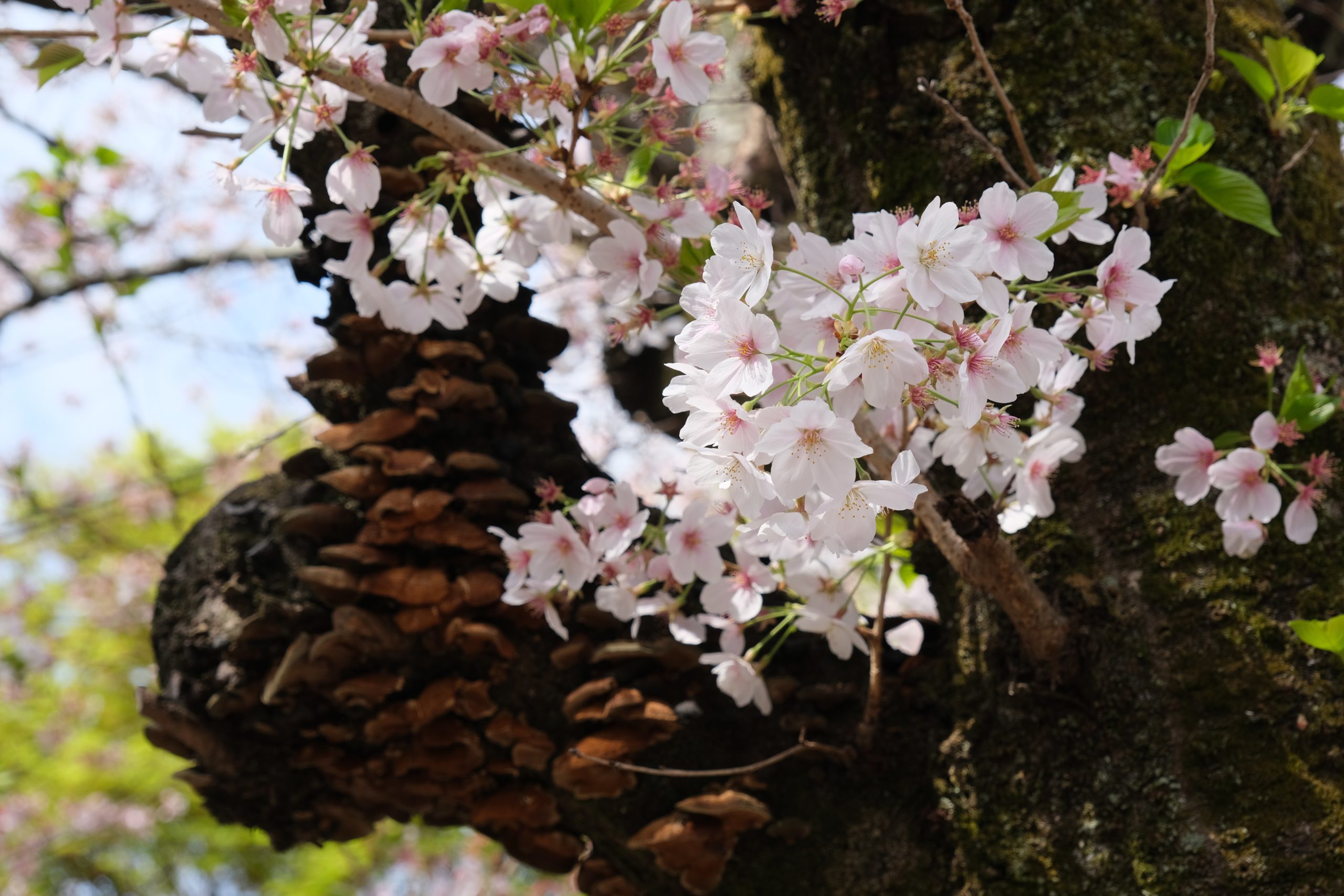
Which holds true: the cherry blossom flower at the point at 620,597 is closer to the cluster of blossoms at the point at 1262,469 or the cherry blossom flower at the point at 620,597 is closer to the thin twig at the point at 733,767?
the thin twig at the point at 733,767

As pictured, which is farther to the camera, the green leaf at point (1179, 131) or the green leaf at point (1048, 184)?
the green leaf at point (1179, 131)

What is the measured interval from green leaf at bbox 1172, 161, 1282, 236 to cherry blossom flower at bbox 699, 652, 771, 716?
3.05 feet

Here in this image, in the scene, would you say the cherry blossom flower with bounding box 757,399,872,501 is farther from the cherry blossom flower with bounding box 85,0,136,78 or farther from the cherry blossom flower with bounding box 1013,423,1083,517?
the cherry blossom flower with bounding box 85,0,136,78

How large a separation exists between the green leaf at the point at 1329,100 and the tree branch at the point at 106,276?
2.80 m

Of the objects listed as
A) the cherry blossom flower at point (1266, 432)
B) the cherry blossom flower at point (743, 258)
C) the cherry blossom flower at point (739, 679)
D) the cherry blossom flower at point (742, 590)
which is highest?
the cherry blossom flower at point (743, 258)

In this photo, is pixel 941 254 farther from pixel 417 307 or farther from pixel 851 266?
pixel 417 307

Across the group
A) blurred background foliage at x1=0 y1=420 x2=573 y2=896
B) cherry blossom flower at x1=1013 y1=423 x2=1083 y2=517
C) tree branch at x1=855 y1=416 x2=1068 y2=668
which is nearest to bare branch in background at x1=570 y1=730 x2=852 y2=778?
tree branch at x1=855 y1=416 x2=1068 y2=668

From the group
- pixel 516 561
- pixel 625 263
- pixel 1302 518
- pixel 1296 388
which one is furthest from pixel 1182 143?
pixel 516 561

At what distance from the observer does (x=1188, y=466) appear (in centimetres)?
134

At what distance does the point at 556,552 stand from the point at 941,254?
77 cm

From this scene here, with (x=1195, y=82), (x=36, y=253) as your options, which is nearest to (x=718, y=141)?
(x=1195, y=82)

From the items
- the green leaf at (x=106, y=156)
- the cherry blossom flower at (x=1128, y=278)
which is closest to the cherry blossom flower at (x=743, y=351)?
the cherry blossom flower at (x=1128, y=278)

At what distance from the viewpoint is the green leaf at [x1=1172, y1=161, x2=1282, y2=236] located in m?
1.28

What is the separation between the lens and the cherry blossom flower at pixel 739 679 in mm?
1491
